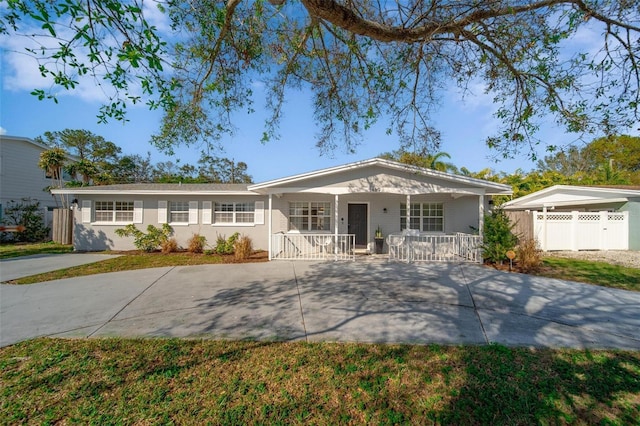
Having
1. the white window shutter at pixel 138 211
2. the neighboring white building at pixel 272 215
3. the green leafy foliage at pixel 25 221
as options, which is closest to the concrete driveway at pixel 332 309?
the neighboring white building at pixel 272 215

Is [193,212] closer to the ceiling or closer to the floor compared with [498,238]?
closer to the ceiling

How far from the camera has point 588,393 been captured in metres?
2.73

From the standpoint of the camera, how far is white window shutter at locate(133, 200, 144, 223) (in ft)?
41.3

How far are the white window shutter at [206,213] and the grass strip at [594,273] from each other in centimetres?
1297

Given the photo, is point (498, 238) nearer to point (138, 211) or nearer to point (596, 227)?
point (596, 227)

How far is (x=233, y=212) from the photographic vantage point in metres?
12.7

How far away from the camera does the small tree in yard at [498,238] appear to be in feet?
28.6

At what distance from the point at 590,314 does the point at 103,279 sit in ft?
36.8

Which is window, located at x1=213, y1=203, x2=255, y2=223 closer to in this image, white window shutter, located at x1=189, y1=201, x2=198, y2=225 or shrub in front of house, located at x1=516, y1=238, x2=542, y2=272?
white window shutter, located at x1=189, y1=201, x2=198, y2=225

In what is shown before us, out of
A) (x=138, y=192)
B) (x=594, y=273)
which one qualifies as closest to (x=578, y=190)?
(x=594, y=273)

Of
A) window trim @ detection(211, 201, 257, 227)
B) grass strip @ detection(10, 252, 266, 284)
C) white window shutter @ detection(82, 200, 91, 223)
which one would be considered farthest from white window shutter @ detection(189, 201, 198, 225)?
white window shutter @ detection(82, 200, 91, 223)

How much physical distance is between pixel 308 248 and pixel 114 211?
9760 mm

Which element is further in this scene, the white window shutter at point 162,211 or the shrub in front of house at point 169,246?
the white window shutter at point 162,211

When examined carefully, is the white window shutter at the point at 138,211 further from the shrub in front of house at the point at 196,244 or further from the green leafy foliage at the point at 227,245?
the green leafy foliage at the point at 227,245
